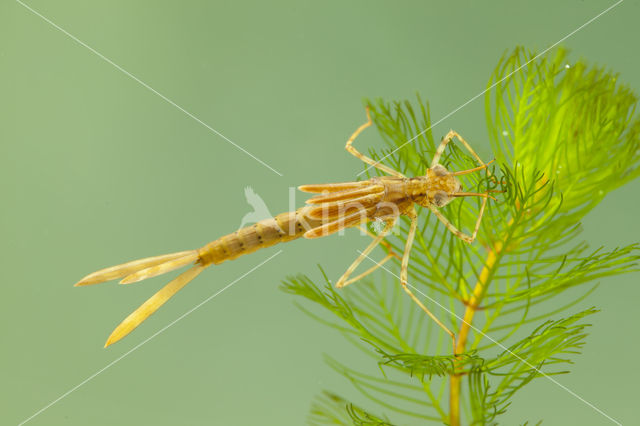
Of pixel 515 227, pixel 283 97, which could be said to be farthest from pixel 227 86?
pixel 515 227

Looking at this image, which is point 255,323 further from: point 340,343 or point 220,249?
point 220,249

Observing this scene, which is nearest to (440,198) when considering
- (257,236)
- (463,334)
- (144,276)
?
(463,334)

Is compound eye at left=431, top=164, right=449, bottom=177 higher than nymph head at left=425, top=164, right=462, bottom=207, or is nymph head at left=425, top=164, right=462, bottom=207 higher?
compound eye at left=431, top=164, right=449, bottom=177

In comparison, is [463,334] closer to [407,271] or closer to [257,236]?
[407,271]

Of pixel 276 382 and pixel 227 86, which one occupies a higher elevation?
pixel 227 86
